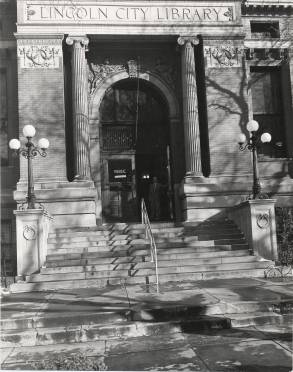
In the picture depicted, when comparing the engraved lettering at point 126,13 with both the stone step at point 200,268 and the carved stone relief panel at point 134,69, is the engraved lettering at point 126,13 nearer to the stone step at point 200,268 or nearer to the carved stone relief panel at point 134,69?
the carved stone relief panel at point 134,69

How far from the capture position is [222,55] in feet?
58.4

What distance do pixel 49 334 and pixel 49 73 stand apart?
38.7 ft

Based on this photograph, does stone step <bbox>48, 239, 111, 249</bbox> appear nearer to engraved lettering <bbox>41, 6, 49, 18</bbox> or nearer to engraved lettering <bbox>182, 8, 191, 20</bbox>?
engraved lettering <bbox>41, 6, 49, 18</bbox>

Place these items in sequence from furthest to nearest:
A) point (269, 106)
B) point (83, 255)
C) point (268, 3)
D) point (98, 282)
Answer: point (269, 106) → point (268, 3) → point (83, 255) → point (98, 282)

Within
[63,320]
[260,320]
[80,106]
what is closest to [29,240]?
[63,320]

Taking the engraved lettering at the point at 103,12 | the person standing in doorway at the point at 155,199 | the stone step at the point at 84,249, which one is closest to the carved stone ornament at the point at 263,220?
the stone step at the point at 84,249

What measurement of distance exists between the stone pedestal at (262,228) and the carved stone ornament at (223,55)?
6.41m

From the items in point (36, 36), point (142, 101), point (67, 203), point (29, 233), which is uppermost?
point (36, 36)

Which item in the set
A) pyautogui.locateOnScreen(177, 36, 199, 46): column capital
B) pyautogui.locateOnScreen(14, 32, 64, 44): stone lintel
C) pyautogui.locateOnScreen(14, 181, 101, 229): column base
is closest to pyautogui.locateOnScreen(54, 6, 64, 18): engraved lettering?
pyautogui.locateOnScreen(14, 32, 64, 44): stone lintel

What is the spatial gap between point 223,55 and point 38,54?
6.85 metres

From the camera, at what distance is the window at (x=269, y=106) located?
1943 centimetres

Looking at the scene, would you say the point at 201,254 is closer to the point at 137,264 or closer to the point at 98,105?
the point at 137,264

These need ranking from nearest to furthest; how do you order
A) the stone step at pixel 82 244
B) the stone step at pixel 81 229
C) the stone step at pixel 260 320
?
the stone step at pixel 260 320
the stone step at pixel 82 244
the stone step at pixel 81 229

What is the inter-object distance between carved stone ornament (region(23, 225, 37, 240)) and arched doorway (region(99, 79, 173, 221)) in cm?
572
